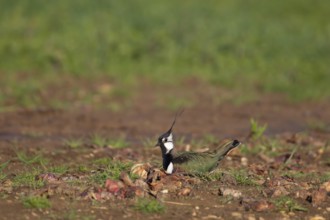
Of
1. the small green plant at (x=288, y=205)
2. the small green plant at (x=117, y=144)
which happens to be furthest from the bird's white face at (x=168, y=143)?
the small green plant at (x=117, y=144)

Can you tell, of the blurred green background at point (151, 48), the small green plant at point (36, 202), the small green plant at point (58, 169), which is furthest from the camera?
the blurred green background at point (151, 48)

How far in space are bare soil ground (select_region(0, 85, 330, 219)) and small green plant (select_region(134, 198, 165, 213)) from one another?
0.02m

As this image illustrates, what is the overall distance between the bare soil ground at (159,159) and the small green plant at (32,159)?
0.04 ft

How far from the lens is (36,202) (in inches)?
193

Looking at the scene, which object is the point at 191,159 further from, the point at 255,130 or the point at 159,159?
the point at 255,130

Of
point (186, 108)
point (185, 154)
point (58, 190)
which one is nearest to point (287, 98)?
point (186, 108)

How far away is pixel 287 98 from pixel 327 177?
549 cm

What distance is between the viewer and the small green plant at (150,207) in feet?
16.2

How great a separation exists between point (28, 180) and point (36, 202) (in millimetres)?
576

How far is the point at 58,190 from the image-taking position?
5184 mm

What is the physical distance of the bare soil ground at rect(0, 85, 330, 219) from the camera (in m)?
5.09

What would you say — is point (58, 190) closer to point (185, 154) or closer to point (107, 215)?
point (107, 215)

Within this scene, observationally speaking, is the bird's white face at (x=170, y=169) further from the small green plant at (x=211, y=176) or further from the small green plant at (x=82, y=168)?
the small green plant at (x=82, y=168)

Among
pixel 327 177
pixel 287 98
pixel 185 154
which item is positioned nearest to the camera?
pixel 185 154
